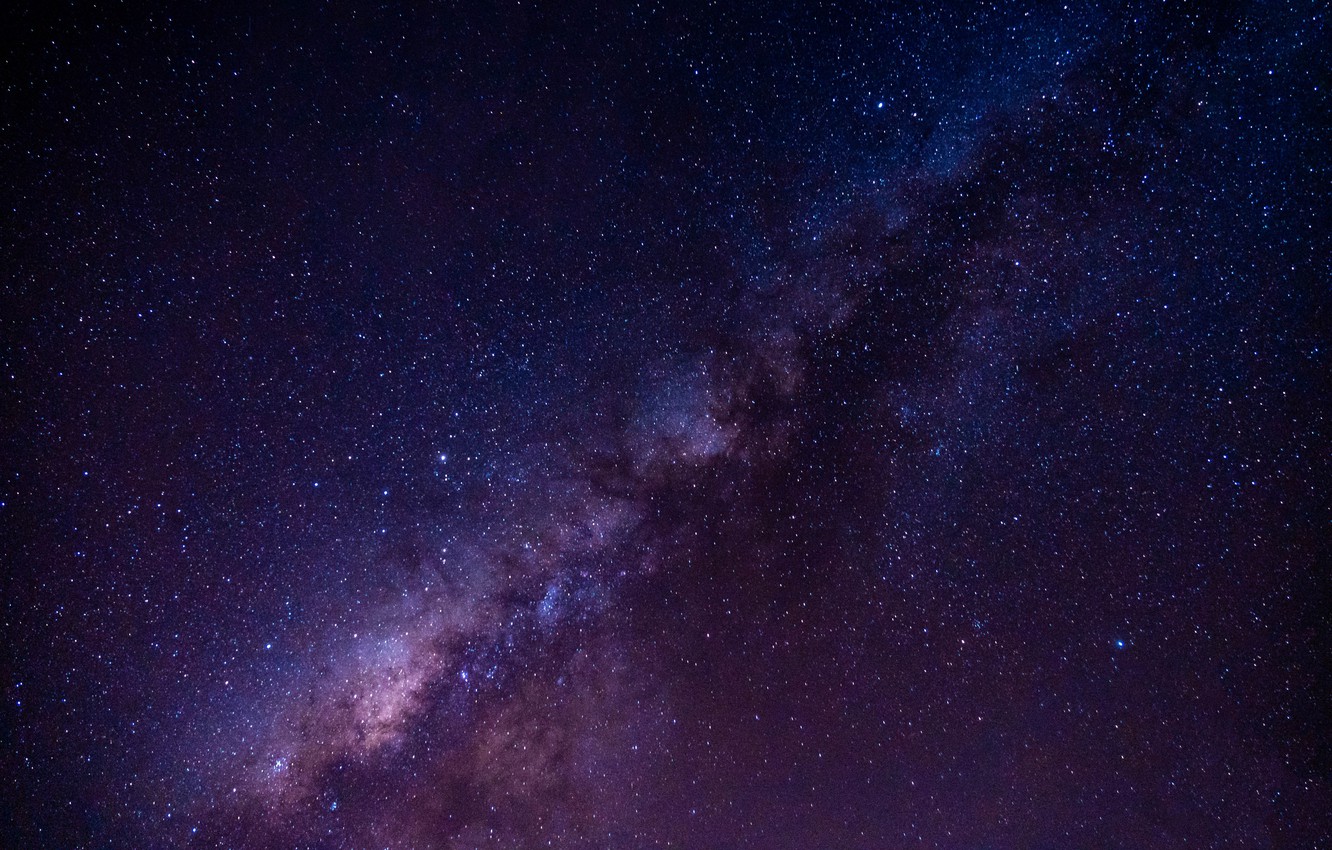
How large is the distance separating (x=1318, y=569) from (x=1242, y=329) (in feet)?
6.57

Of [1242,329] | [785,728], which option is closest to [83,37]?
[785,728]

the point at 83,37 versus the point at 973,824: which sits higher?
the point at 83,37

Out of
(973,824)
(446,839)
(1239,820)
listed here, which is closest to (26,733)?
(446,839)

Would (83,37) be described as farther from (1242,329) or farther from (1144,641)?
(1144,641)

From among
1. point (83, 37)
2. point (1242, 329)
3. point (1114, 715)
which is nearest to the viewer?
point (83, 37)

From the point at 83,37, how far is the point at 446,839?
232 inches

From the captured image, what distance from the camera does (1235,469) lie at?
4527 mm

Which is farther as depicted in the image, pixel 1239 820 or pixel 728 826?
pixel 728 826

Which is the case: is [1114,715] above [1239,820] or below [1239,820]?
above

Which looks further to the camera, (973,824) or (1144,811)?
(973,824)

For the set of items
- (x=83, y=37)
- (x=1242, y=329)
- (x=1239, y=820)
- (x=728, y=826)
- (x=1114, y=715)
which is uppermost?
(x=83, y=37)

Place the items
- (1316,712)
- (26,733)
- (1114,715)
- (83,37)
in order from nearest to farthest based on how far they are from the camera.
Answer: (83,37), (26,733), (1316,712), (1114,715)

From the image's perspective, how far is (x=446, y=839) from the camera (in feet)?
16.2

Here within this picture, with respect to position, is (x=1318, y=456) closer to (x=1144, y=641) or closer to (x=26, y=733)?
(x=1144, y=641)
